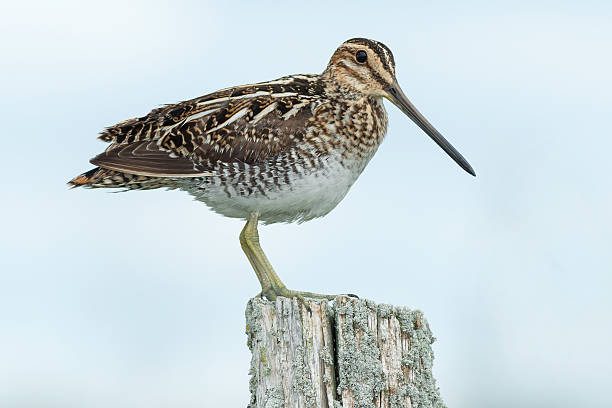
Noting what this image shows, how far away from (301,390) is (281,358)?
0.69ft

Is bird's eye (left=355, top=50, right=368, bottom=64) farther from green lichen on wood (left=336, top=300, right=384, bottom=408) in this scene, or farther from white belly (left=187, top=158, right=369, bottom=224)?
green lichen on wood (left=336, top=300, right=384, bottom=408)

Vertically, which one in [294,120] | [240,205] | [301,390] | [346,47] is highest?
[346,47]

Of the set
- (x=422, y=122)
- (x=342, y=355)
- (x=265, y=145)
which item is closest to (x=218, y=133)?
(x=265, y=145)

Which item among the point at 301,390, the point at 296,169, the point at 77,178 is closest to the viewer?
the point at 301,390

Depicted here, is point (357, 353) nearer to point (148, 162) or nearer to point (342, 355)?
point (342, 355)

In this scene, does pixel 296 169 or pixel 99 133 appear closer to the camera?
pixel 296 169

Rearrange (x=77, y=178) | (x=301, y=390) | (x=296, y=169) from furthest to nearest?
(x=77, y=178) < (x=296, y=169) < (x=301, y=390)

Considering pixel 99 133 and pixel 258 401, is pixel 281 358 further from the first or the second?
pixel 99 133

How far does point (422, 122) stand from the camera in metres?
8.59

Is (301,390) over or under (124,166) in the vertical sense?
under

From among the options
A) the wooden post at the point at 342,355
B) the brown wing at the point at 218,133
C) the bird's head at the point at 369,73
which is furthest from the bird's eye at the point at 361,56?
the wooden post at the point at 342,355

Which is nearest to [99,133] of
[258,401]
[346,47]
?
[346,47]

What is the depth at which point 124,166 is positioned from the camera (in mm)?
7957

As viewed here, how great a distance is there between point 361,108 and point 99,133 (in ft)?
7.31
